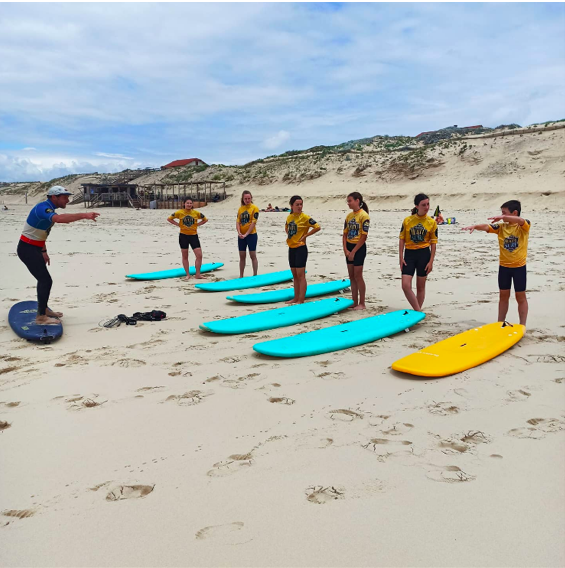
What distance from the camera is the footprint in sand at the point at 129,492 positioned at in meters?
2.12

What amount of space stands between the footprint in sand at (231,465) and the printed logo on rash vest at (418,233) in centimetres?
354

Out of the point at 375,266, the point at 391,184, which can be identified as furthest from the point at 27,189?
the point at 375,266

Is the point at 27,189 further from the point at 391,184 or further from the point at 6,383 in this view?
the point at 6,383

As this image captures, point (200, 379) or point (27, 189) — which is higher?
point (27, 189)

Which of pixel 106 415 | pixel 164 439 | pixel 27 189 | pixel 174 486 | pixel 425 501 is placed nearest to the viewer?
pixel 425 501

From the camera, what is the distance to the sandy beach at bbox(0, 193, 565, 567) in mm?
1825

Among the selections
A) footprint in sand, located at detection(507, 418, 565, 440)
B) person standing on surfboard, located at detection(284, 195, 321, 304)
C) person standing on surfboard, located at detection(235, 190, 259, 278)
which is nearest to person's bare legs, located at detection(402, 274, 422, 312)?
person standing on surfboard, located at detection(284, 195, 321, 304)

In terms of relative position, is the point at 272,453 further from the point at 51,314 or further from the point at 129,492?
the point at 51,314

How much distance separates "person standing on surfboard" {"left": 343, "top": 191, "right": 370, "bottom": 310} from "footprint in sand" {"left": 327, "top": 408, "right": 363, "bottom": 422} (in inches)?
114

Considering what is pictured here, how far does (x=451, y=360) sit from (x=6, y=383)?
3552 millimetres

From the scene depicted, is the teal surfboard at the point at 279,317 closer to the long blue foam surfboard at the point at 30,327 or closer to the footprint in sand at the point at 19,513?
the long blue foam surfboard at the point at 30,327

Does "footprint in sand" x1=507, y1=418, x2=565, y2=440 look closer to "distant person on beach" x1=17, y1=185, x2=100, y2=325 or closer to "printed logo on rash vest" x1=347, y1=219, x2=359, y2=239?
"printed logo on rash vest" x1=347, y1=219, x2=359, y2=239

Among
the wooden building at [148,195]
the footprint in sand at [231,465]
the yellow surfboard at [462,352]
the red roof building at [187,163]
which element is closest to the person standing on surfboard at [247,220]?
the yellow surfboard at [462,352]

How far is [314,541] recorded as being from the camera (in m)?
1.83
